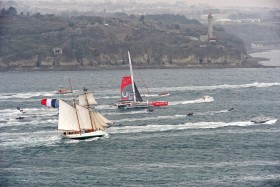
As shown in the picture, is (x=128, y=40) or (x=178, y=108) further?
(x=128, y=40)

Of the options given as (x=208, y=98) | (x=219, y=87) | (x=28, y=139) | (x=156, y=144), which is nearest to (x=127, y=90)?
(x=208, y=98)

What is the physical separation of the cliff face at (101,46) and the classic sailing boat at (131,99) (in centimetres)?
6068

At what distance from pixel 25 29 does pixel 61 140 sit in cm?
10851

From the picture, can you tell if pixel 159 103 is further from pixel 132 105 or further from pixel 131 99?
pixel 131 99

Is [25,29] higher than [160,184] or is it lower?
higher

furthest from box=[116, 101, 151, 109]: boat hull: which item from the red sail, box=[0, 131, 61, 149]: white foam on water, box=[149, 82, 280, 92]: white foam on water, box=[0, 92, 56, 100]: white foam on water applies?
box=[0, 131, 61, 149]: white foam on water

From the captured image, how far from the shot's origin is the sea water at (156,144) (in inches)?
2040

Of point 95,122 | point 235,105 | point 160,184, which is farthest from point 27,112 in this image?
point 160,184

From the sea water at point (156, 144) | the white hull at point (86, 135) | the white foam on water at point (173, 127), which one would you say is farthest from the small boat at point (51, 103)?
the white hull at point (86, 135)

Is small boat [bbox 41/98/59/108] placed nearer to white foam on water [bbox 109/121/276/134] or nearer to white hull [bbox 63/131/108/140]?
white foam on water [bbox 109/121/276/134]

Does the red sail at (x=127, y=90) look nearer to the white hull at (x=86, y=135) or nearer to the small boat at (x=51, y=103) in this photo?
the small boat at (x=51, y=103)

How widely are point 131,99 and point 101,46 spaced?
70152 millimetres

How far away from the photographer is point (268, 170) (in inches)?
2060

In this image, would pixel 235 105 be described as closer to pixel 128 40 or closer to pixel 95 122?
pixel 95 122
